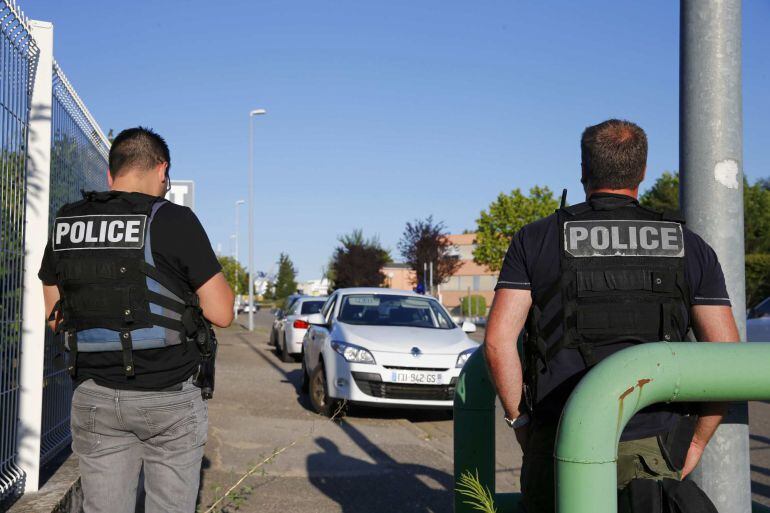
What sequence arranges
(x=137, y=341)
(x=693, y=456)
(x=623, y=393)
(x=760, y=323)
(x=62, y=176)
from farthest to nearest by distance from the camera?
1. (x=760, y=323)
2. (x=62, y=176)
3. (x=137, y=341)
4. (x=693, y=456)
5. (x=623, y=393)

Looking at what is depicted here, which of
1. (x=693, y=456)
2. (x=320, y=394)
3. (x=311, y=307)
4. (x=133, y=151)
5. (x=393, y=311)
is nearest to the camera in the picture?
(x=693, y=456)

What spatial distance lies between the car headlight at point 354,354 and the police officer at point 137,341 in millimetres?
6481

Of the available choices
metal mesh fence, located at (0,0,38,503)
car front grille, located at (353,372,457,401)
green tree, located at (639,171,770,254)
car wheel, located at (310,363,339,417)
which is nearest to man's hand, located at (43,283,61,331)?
metal mesh fence, located at (0,0,38,503)

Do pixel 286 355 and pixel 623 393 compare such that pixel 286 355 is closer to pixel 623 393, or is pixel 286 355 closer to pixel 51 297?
pixel 51 297

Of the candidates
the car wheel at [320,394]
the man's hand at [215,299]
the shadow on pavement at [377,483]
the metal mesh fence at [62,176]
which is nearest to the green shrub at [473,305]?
the car wheel at [320,394]

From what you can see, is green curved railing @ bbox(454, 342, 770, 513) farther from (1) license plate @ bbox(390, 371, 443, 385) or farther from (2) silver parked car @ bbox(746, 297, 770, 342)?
(2) silver parked car @ bbox(746, 297, 770, 342)

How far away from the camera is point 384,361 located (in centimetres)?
952

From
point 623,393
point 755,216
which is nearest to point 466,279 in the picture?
point 755,216

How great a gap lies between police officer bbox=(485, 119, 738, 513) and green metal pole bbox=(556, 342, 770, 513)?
687mm

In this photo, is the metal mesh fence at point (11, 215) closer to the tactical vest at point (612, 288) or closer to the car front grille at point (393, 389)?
the tactical vest at point (612, 288)

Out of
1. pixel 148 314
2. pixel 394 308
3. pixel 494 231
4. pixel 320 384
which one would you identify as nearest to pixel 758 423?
pixel 394 308

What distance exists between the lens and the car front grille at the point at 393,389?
949 centimetres

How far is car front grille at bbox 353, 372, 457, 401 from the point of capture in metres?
9.49

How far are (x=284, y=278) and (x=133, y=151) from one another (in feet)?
355
